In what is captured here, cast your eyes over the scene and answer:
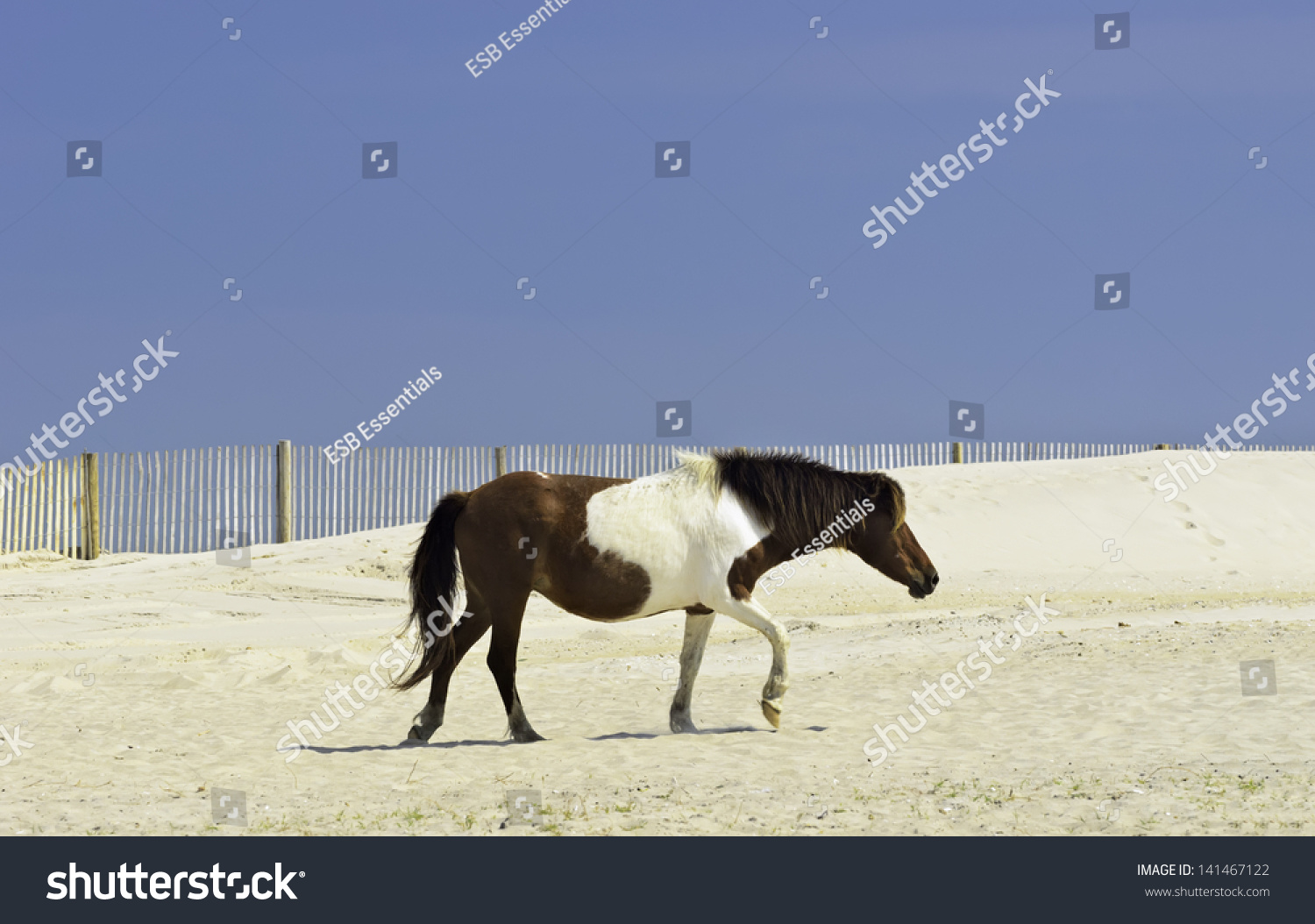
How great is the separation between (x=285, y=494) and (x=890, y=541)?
1775 centimetres

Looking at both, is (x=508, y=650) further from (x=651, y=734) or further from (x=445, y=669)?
(x=651, y=734)

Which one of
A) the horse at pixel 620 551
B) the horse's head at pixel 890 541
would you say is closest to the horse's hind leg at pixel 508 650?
the horse at pixel 620 551

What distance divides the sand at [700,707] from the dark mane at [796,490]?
5.05 feet

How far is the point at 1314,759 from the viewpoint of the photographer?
7918 mm

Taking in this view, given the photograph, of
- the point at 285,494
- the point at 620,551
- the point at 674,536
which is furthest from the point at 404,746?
the point at 285,494

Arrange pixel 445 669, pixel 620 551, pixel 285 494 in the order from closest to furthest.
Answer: pixel 620 551, pixel 445 669, pixel 285 494

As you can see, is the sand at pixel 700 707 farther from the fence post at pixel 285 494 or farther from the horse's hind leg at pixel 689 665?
the fence post at pixel 285 494

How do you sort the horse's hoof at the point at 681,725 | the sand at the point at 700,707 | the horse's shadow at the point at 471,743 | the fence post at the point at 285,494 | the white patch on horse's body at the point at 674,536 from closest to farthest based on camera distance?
the sand at the point at 700,707 → the white patch on horse's body at the point at 674,536 → the horse's shadow at the point at 471,743 → the horse's hoof at the point at 681,725 → the fence post at the point at 285,494

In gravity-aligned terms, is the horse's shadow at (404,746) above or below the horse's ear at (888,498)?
below

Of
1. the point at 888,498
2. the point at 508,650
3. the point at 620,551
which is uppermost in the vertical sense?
the point at 888,498

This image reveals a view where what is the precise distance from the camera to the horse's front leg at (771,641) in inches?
355

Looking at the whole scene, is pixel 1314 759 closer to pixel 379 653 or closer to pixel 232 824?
pixel 232 824

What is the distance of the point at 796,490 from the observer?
952cm

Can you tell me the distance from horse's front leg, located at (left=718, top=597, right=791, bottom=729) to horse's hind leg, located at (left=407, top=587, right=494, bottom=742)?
5.86 ft
